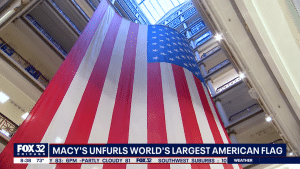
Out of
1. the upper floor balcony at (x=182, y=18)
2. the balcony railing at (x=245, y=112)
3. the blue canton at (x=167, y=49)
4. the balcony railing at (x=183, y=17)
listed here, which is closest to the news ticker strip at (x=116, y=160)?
the blue canton at (x=167, y=49)

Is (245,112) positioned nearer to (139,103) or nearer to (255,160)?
(255,160)

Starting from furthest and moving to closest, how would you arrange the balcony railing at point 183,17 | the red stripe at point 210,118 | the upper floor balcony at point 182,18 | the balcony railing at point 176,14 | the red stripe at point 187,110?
the balcony railing at point 176,14, the balcony railing at point 183,17, the upper floor balcony at point 182,18, the red stripe at point 210,118, the red stripe at point 187,110

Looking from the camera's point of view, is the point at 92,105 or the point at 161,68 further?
the point at 161,68

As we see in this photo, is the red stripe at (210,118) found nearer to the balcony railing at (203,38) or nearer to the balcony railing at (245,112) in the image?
the balcony railing at (245,112)

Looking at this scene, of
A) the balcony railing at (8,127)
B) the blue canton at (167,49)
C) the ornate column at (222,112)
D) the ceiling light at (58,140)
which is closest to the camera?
the ceiling light at (58,140)

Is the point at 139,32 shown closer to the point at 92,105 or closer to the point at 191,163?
the point at 92,105

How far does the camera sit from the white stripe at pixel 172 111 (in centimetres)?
354

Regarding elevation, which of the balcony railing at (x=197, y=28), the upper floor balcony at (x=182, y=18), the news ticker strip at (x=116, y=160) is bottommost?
the news ticker strip at (x=116, y=160)

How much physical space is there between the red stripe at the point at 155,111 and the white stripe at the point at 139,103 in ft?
0.24

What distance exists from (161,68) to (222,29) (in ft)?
5.14

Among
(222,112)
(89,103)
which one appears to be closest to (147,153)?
(89,103)

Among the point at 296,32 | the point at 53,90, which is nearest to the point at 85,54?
the point at 53,90

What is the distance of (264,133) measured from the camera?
9078 mm

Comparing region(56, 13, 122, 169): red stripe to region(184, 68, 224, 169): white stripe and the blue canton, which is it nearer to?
the blue canton
